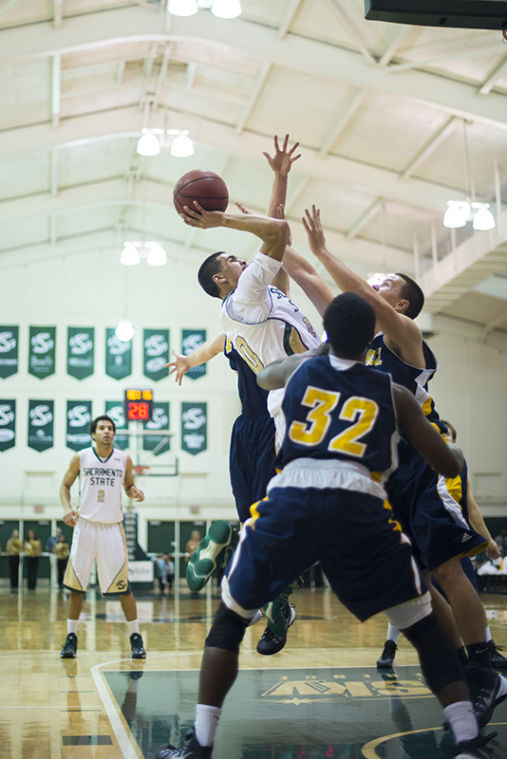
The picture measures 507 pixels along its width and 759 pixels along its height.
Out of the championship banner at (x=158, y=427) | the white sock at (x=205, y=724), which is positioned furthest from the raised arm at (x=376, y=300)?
the championship banner at (x=158, y=427)

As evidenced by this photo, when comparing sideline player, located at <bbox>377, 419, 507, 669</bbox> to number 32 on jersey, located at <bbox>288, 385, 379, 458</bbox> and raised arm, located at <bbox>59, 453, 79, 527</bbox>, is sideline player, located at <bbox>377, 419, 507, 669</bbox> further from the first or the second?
raised arm, located at <bbox>59, 453, 79, 527</bbox>

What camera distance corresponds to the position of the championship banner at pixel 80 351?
2189cm

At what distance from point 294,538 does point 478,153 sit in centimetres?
1281

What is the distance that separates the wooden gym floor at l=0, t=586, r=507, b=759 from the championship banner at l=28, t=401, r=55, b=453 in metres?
13.9

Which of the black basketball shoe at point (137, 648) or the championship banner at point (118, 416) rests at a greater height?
the championship banner at point (118, 416)

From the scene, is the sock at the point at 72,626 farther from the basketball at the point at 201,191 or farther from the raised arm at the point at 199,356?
the basketball at the point at 201,191

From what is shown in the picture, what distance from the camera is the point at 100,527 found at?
696 cm

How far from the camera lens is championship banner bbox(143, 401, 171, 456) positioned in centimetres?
2128

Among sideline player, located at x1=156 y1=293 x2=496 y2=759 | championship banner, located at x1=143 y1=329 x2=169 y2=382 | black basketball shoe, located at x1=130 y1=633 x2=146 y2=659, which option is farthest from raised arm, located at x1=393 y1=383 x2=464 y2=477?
championship banner, located at x1=143 y1=329 x2=169 y2=382

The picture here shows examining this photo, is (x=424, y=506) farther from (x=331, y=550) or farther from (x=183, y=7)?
(x=183, y=7)

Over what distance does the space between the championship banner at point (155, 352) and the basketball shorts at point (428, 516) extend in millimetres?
18071

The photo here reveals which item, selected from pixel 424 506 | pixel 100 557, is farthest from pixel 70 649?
pixel 424 506

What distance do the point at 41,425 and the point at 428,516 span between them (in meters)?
18.6

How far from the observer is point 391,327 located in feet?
13.2
